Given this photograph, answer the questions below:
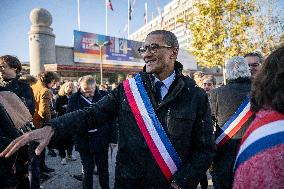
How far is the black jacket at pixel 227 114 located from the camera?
3.16 m

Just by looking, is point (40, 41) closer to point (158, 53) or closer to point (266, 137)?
point (158, 53)

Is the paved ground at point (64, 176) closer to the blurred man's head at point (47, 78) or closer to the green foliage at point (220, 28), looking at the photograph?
the blurred man's head at point (47, 78)

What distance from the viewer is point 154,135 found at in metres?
2.34

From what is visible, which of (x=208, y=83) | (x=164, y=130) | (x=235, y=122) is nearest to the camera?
(x=164, y=130)

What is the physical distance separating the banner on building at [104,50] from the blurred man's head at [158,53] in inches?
962

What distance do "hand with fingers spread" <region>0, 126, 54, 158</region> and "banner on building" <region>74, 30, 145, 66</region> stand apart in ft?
81.8

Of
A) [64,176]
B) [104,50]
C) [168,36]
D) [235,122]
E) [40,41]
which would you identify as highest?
[40,41]

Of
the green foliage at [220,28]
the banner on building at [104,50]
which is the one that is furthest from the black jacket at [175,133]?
the banner on building at [104,50]

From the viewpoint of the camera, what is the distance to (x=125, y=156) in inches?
95.2

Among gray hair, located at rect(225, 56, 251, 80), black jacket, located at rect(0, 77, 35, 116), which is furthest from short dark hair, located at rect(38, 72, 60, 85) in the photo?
gray hair, located at rect(225, 56, 251, 80)

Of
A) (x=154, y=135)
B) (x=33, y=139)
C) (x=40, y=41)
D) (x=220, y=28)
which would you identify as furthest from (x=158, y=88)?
(x=40, y=41)

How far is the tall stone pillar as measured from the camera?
25344mm

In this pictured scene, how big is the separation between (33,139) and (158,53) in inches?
46.8

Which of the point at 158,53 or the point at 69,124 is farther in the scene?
the point at 158,53
